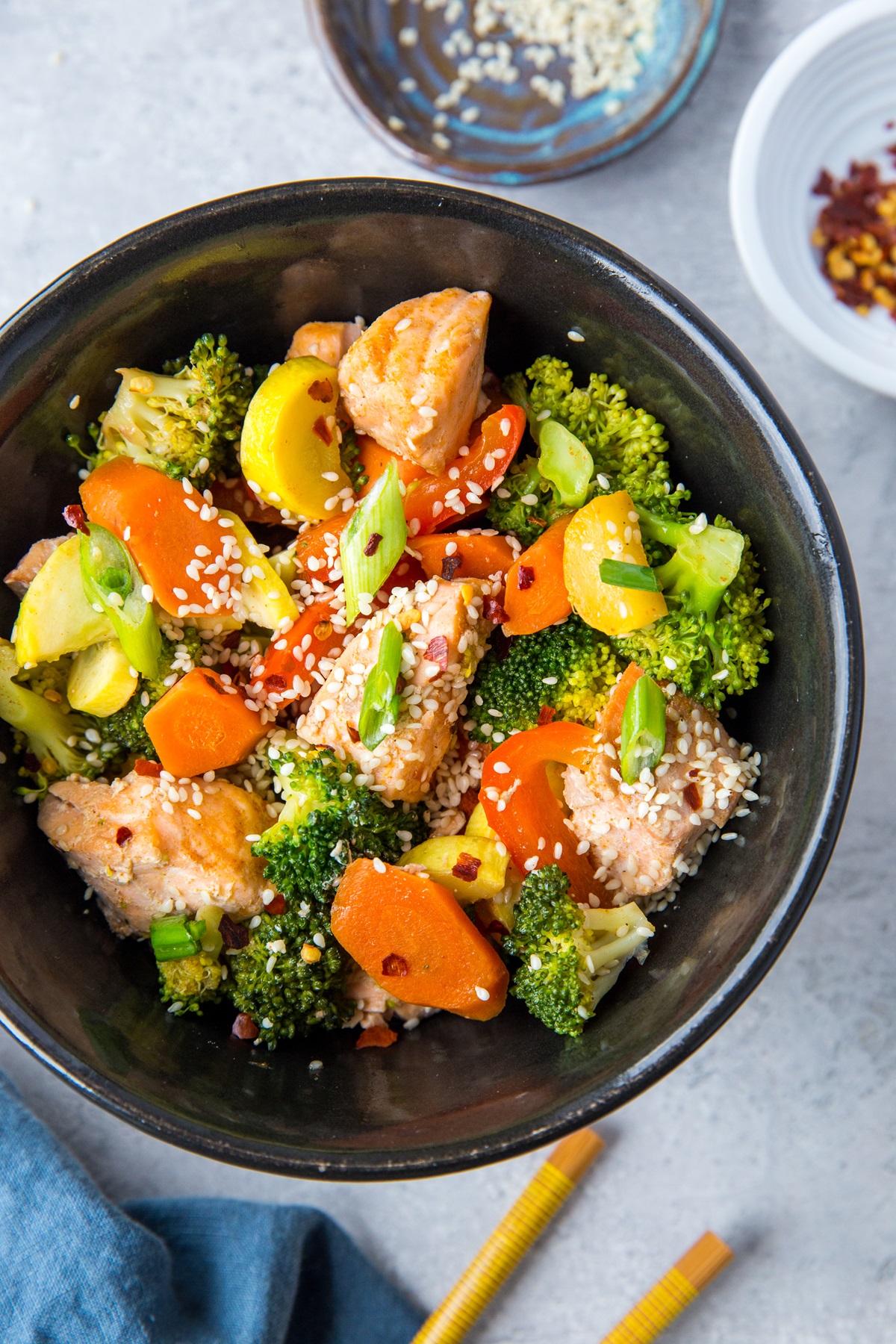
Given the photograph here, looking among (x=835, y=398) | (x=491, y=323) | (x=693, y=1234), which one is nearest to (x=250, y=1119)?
(x=693, y=1234)

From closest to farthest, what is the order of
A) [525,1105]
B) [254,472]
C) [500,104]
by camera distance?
1. [525,1105]
2. [254,472]
3. [500,104]

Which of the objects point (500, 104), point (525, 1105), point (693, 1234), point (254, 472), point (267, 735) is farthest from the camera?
point (500, 104)

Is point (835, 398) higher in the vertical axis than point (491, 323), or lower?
lower

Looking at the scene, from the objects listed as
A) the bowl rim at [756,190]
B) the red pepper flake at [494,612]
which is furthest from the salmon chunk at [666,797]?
the bowl rim at [756,190]

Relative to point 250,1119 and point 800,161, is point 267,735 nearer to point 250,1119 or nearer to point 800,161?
point 250,1119

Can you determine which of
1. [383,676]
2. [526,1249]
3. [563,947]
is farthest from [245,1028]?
[526,1249]

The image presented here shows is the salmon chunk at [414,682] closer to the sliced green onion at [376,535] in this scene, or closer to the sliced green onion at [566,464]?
the sliced green onion at [376,535]

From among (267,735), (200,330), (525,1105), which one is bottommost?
(525,1105)

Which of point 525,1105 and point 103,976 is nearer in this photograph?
point 525,1105

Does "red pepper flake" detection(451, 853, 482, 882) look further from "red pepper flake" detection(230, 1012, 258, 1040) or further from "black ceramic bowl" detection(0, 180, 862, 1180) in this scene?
"red pepper flake" detection(230, 1012, 258, 1040)
